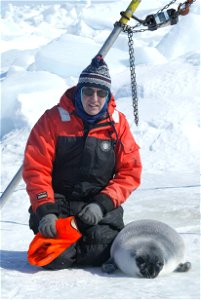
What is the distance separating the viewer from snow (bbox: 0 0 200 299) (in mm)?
2338

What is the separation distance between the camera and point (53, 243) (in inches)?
101

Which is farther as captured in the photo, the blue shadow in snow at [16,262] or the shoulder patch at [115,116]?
the shoulder patch at [115,116]

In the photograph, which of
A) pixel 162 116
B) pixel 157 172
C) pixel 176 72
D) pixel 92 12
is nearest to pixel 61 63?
pixel 176 72

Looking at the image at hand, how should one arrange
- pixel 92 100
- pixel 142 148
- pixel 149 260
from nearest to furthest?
1. pixel 149 260
2. pixel 92 100
3. pixel 142 148

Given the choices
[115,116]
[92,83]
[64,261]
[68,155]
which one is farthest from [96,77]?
[64,261]

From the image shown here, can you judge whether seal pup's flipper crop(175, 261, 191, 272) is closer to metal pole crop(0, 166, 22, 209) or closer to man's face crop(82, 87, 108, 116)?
man's face crop(82, 87, 108, 116)

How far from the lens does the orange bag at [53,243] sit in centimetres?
254

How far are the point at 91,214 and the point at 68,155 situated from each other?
1.01ft

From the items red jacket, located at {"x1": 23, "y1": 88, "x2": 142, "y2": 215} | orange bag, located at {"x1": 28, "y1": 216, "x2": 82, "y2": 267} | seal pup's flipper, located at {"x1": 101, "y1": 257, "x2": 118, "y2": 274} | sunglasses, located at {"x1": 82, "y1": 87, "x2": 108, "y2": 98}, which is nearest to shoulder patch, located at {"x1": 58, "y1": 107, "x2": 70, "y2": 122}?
red jacket, located at {"x1": 23, "y1": 88, "x2": 142, "y2": 215}

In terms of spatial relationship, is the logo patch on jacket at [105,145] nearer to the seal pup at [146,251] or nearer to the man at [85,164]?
the man at [85,164]

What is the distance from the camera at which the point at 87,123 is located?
271cm

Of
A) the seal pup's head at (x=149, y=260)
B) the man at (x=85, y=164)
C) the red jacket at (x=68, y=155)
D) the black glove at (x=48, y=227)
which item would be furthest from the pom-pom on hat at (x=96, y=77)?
the seal pup's head at (x=149, y=260)

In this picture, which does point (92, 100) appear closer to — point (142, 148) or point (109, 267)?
point (109, 267)

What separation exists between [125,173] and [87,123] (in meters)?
0.28
